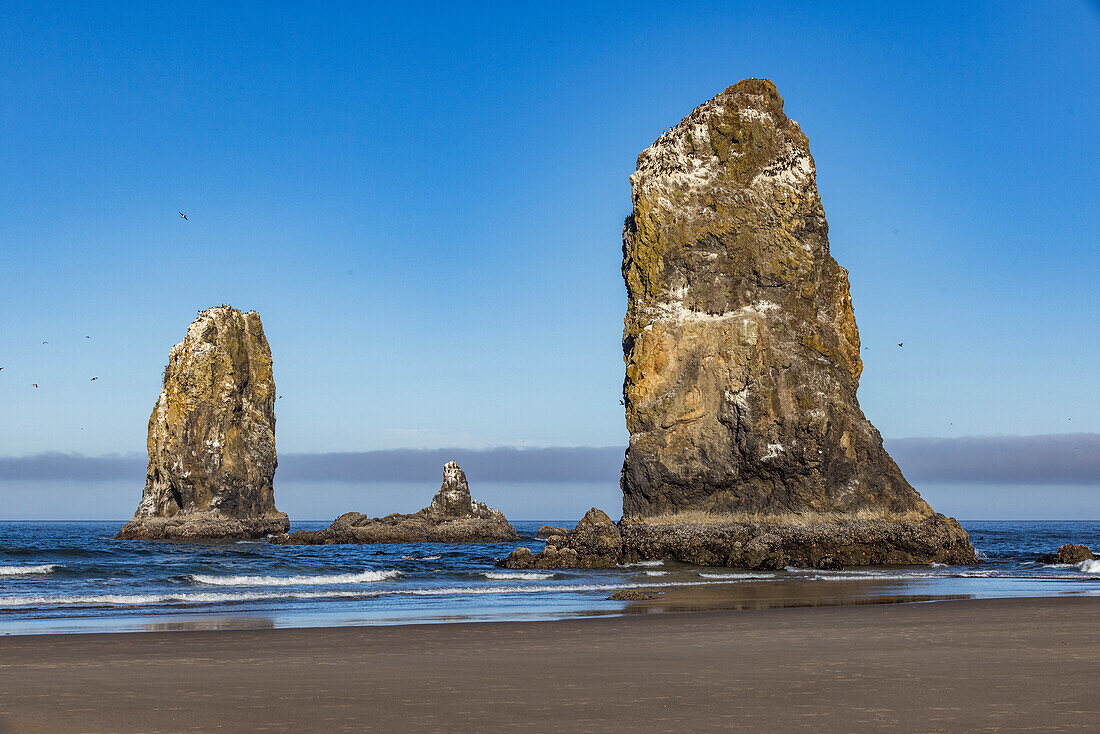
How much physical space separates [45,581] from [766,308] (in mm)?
31200

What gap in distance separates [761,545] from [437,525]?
4807 centimetres

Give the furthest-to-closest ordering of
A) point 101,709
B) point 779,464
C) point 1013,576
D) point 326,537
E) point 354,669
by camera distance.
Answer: point 326,537 < point 779,464 < point 1013,576 < point 354,669 < point 101,709

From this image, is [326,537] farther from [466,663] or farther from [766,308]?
[466,663]

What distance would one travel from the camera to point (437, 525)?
83812mm

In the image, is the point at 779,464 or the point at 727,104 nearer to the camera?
the point at 779,464

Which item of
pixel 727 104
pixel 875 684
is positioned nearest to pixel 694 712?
pixel 875 684

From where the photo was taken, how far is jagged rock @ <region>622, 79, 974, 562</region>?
42062mm

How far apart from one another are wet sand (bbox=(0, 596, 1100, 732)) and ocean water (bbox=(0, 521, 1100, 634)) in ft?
11.6

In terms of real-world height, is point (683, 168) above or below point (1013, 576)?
above

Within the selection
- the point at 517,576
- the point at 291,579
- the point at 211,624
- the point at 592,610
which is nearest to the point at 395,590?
the point at 291,579

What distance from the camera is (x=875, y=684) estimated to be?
990 centimetres

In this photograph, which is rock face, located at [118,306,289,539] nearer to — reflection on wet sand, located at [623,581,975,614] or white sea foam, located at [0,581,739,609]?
white sea foam, located at [0,581,739,609]

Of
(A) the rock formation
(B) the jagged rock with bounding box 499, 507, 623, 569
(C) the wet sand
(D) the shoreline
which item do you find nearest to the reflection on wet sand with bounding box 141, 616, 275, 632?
(D) the shoreline

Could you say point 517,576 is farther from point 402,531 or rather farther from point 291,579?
point 402,531
